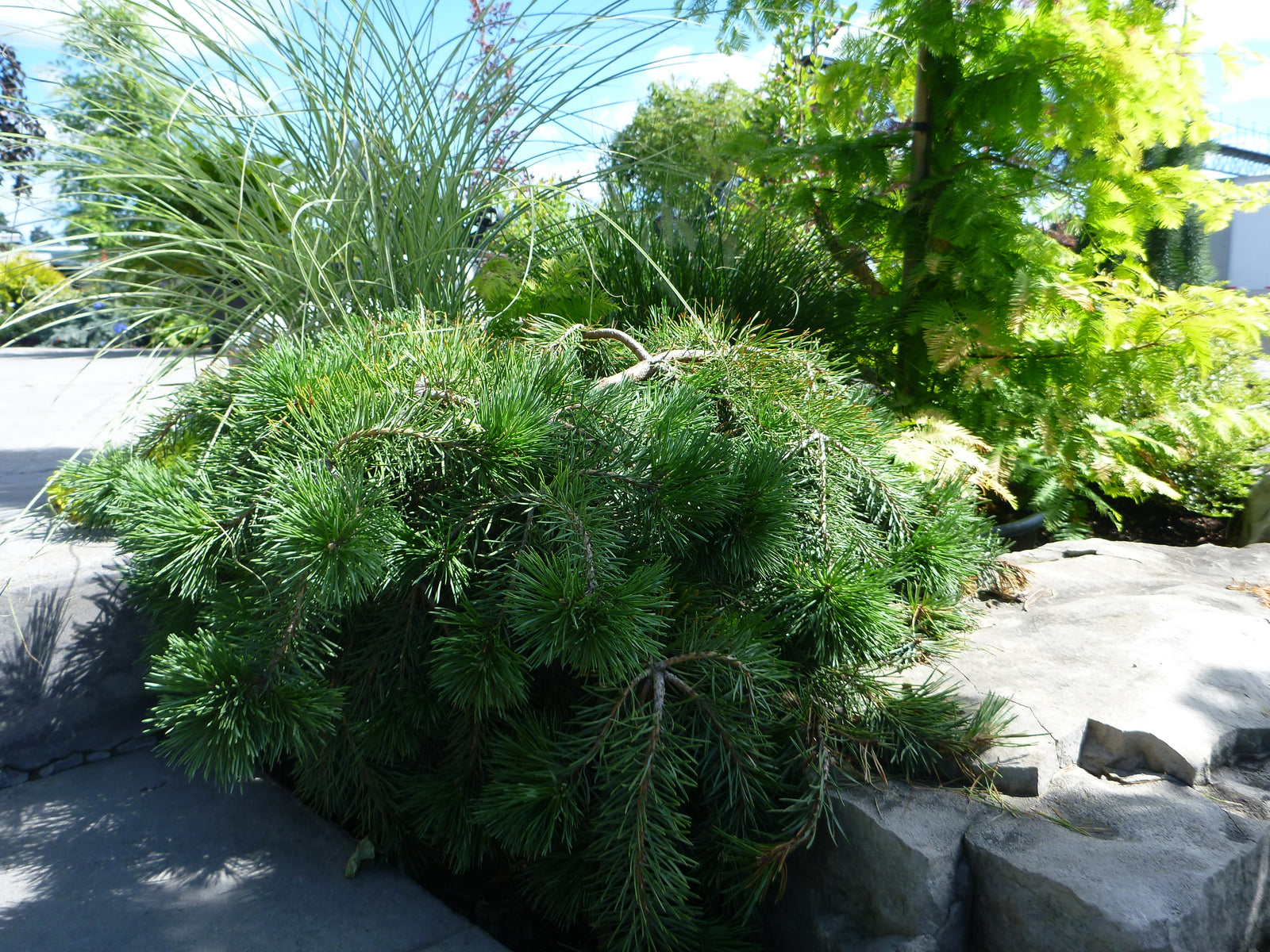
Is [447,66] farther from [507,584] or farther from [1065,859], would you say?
[1065,859]

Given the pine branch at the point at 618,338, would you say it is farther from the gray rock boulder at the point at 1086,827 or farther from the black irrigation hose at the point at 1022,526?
the black irrigation hose at the point at 1022,526

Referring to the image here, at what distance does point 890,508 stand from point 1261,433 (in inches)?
108

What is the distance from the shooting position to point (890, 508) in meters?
1.93

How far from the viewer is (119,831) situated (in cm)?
196

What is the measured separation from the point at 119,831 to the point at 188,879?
0.30 metres

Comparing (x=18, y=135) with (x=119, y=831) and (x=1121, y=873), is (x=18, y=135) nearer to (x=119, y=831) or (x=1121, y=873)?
(x=119, y=831)

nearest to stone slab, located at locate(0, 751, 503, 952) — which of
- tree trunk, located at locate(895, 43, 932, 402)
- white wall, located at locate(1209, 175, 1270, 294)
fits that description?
tree trunk, located at locate(895, 43, 932, 402)

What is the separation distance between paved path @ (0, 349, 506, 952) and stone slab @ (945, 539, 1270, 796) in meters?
1.26

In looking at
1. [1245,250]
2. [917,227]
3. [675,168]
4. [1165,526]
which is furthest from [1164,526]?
[1245,250]

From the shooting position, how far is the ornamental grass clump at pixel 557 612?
1416 millimetres

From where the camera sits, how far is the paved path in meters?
1.64

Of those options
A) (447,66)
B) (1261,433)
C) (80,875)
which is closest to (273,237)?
(447,66)

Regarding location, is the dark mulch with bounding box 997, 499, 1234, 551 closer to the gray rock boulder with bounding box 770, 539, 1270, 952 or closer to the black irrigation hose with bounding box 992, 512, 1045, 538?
the black irrigation hose with bounding box 992, 512, 1045, 538

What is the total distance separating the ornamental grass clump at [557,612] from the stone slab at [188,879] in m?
0.13
